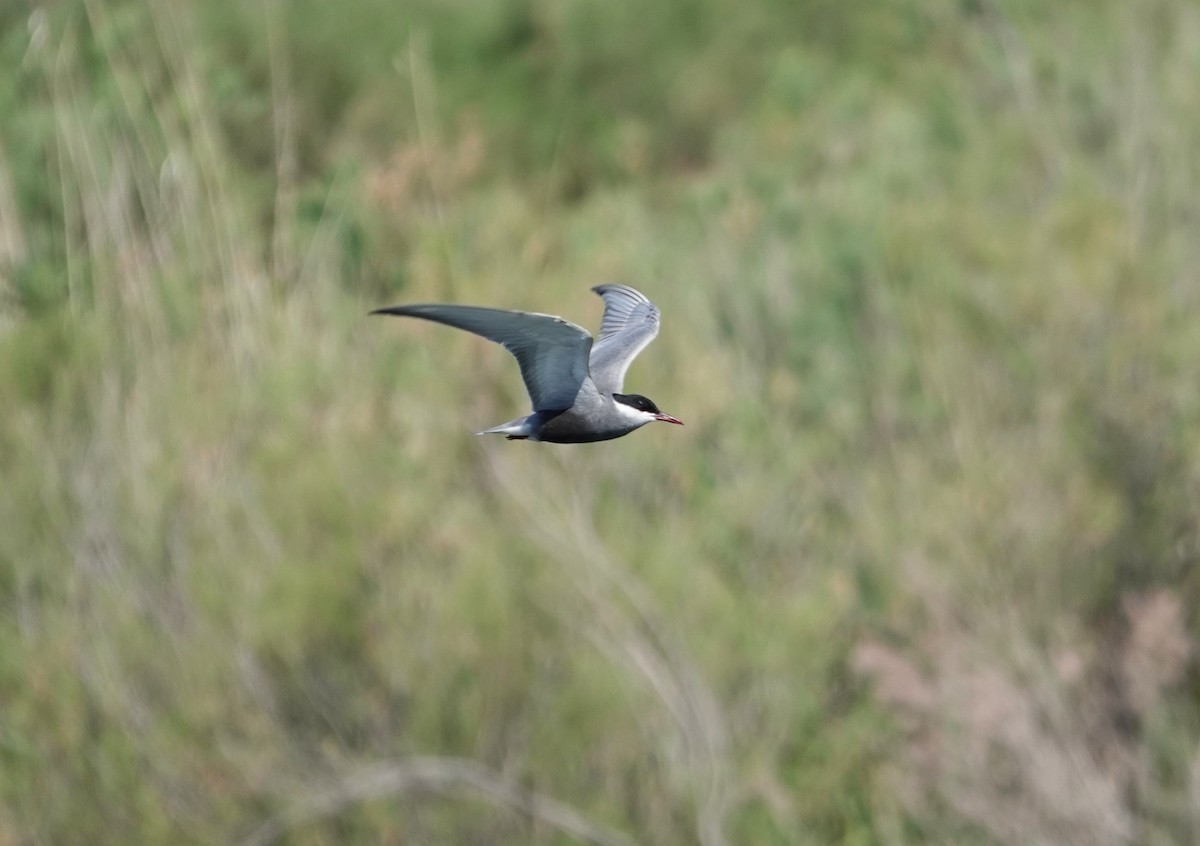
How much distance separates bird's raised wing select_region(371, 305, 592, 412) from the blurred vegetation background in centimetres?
857

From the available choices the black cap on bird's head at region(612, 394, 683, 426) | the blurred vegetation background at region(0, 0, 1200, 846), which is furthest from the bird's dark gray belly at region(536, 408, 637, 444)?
the blurred vegetation background at region(0, 0, 1200, 846)

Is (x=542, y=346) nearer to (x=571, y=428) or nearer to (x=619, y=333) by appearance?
(x=571, y=428)

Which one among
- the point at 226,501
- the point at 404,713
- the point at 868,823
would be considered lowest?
the point at 868,823

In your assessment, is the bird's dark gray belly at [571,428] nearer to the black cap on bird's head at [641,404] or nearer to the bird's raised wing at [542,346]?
the bird's raised wing at [542,346]

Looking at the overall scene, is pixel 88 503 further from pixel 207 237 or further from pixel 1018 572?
pixel 1018 572

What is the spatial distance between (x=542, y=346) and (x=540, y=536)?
35.8 ft

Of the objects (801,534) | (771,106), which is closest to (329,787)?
(801,534)

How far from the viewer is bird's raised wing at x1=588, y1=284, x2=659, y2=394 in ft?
20.6

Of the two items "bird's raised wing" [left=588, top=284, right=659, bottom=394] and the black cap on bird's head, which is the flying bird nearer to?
the black cap on bird's head

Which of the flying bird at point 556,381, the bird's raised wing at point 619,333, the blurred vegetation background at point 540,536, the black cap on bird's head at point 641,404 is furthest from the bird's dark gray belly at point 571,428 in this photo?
the blurred vegetation background at point 540,536

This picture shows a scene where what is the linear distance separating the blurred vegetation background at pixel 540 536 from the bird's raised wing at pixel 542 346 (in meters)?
8.57

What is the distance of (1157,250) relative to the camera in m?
17.9

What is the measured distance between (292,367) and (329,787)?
311 cm

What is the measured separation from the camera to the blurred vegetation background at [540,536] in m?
15.6
